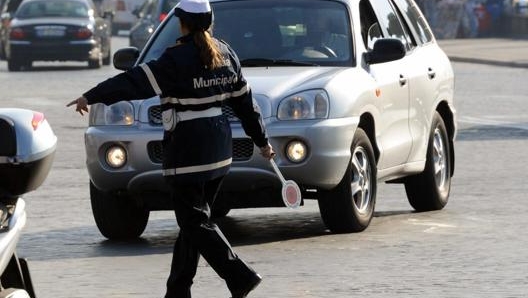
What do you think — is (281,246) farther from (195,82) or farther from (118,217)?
(195,82)

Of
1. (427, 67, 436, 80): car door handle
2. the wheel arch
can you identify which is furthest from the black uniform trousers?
(427, 67, 436, 80): car door handle

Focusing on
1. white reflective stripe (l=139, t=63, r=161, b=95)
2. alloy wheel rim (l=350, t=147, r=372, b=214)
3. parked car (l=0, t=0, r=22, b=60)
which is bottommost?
parked car (l=0, t=0, r=22, b=60)

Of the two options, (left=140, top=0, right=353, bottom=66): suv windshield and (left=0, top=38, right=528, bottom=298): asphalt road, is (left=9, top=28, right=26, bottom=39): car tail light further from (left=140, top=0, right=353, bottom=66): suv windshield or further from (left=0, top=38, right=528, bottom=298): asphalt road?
(left=140, top=0, right=353, bottom=66): suv windshield

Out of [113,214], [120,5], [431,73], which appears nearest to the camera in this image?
[113,214]

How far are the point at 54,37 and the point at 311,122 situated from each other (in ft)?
84.2

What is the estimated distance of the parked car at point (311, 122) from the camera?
11367 millimetres

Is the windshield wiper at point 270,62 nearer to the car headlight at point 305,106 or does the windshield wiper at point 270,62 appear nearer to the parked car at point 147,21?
the car headlight at point 305,106

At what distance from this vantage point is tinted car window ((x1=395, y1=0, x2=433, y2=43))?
45.8 ft

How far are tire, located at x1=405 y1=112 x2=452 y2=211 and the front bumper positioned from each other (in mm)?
1838

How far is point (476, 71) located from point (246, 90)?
91.8 ft

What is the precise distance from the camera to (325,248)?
439 inches

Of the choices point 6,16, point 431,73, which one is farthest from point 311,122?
point 6,16

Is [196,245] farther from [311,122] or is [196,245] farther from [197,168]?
[311,122]

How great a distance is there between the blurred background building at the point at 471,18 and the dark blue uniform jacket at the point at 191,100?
44.4m
